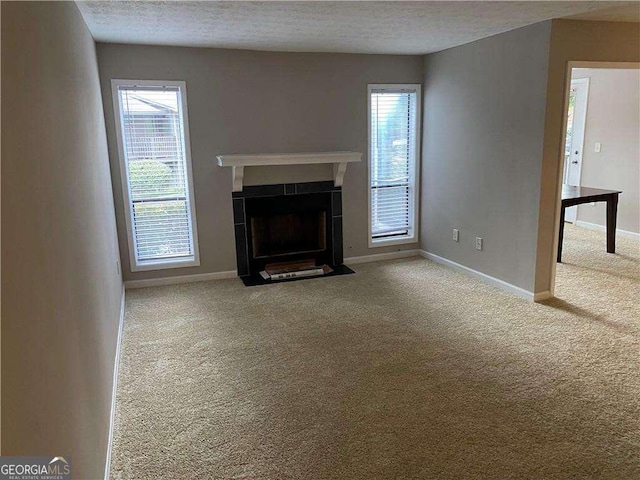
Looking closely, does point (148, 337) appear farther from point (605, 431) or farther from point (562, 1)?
point (562, 1)

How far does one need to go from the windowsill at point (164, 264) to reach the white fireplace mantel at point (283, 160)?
2.77 feet

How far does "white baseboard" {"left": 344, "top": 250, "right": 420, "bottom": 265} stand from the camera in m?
5.27

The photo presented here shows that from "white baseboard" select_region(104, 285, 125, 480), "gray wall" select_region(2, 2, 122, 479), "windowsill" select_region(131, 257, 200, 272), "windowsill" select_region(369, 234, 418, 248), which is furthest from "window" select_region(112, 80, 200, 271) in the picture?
"windowsill" select_region(369, 234, 418, 248)

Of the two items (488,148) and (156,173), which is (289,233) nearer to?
(156,173)

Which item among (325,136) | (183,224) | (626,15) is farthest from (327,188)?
(626,15)

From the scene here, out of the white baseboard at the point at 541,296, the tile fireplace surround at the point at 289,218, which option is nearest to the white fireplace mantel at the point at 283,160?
the tile fireplace surround at the point at 289,218

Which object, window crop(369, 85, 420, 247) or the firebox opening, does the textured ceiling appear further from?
the firebox opening

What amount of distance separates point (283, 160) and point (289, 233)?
878 mm

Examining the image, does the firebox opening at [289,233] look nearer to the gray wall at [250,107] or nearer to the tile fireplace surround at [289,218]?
the tile fireplace surround at [289,218]

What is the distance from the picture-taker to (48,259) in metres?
1.33

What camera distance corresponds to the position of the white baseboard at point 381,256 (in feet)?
17.3

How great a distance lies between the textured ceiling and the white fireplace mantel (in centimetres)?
100

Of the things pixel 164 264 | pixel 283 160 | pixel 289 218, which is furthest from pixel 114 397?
pixel 289 218

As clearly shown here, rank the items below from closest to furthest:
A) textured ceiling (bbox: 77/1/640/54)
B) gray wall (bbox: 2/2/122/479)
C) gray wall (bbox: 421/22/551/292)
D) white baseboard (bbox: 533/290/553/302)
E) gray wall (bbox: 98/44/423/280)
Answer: gray wall (bbox: 2/2/122/479) < textured ceiling (bbox: 77/1/640/54) < gray wall (bbox: 421/22/551/292) < white baseboard (bbox: 533/290/553/302) < gray wall (bbox: 98/44/423/280)
